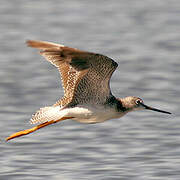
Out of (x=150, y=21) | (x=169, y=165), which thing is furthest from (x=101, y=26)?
(x=169, y=165)

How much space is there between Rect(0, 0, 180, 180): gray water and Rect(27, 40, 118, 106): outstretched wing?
4.40 feet

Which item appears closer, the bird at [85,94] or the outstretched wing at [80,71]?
the outstretched wing at [80,71]

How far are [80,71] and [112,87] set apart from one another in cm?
474

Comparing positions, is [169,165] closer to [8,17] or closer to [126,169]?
[126,169]

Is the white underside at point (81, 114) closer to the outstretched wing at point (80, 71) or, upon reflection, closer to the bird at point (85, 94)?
the bird at point (85, 94)

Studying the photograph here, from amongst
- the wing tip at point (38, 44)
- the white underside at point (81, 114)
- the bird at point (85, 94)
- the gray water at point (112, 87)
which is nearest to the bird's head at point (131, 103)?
the bird at point (85, 94)

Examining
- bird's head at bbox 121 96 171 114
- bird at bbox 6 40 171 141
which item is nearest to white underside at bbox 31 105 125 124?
bird at bbox 6 40 171 141

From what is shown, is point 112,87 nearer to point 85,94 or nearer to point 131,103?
point 131,103

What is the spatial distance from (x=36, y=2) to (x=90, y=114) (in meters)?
10.4

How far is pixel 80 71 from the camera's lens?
9.56 meters

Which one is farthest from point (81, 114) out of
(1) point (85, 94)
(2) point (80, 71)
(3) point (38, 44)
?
(3) point (38, 44)

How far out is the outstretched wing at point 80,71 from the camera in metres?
8.96

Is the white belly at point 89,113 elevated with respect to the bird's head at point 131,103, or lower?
lower

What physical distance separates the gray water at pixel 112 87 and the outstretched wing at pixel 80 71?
1.34 m
